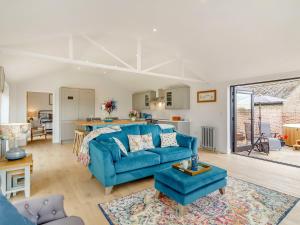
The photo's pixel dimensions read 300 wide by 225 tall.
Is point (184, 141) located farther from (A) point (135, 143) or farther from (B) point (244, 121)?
(B) point (244, 121)

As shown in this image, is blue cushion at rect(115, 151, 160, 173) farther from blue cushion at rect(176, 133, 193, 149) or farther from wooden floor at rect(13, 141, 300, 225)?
blue cushion at rect(176, 133, 193, 149)

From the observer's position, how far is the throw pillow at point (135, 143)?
343 cm

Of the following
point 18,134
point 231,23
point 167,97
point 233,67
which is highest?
point 231,23

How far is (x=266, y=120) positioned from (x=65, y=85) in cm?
820

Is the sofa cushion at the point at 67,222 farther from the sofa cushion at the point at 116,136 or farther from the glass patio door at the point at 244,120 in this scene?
the glass patio door at the point at 244,120

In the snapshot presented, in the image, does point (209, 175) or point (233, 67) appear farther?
point (233, 67)

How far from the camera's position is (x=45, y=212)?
1368 millimetres

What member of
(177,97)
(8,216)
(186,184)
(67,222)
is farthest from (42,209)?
(177,97)

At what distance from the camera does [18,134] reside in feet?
8.59

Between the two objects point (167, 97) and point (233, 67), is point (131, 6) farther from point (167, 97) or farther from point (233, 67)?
point (167, 97)

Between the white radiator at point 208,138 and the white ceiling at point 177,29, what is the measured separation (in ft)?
5.88

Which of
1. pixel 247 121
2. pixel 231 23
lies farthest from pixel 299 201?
pixel 247 121

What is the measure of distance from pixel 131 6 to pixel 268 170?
4.20 meters

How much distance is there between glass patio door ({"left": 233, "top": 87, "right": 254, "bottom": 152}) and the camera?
5.61 meters
